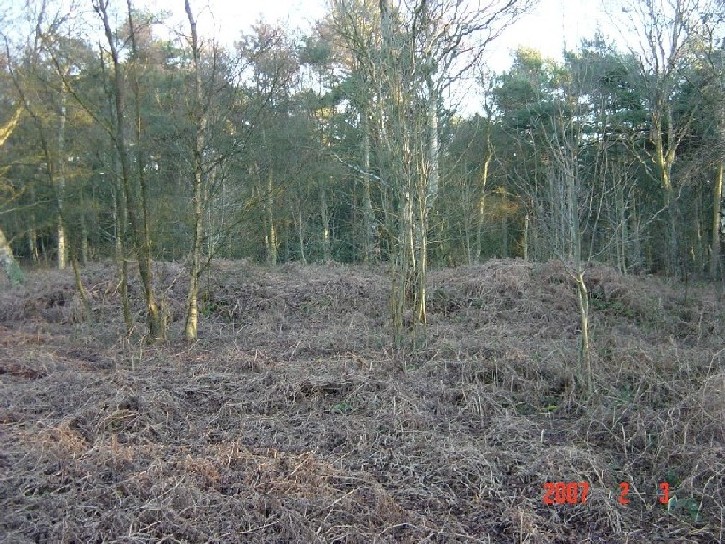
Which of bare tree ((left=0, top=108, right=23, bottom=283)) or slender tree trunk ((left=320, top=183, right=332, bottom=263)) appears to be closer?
bare tree ((left=0, top=108, right=23, bottom=283))

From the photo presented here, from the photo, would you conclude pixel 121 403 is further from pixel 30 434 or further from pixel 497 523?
pixel 497 523

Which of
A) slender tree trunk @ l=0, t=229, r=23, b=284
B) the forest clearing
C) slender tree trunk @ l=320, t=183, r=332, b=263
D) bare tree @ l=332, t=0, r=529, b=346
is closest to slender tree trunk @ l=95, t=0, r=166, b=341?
the forest clearing
